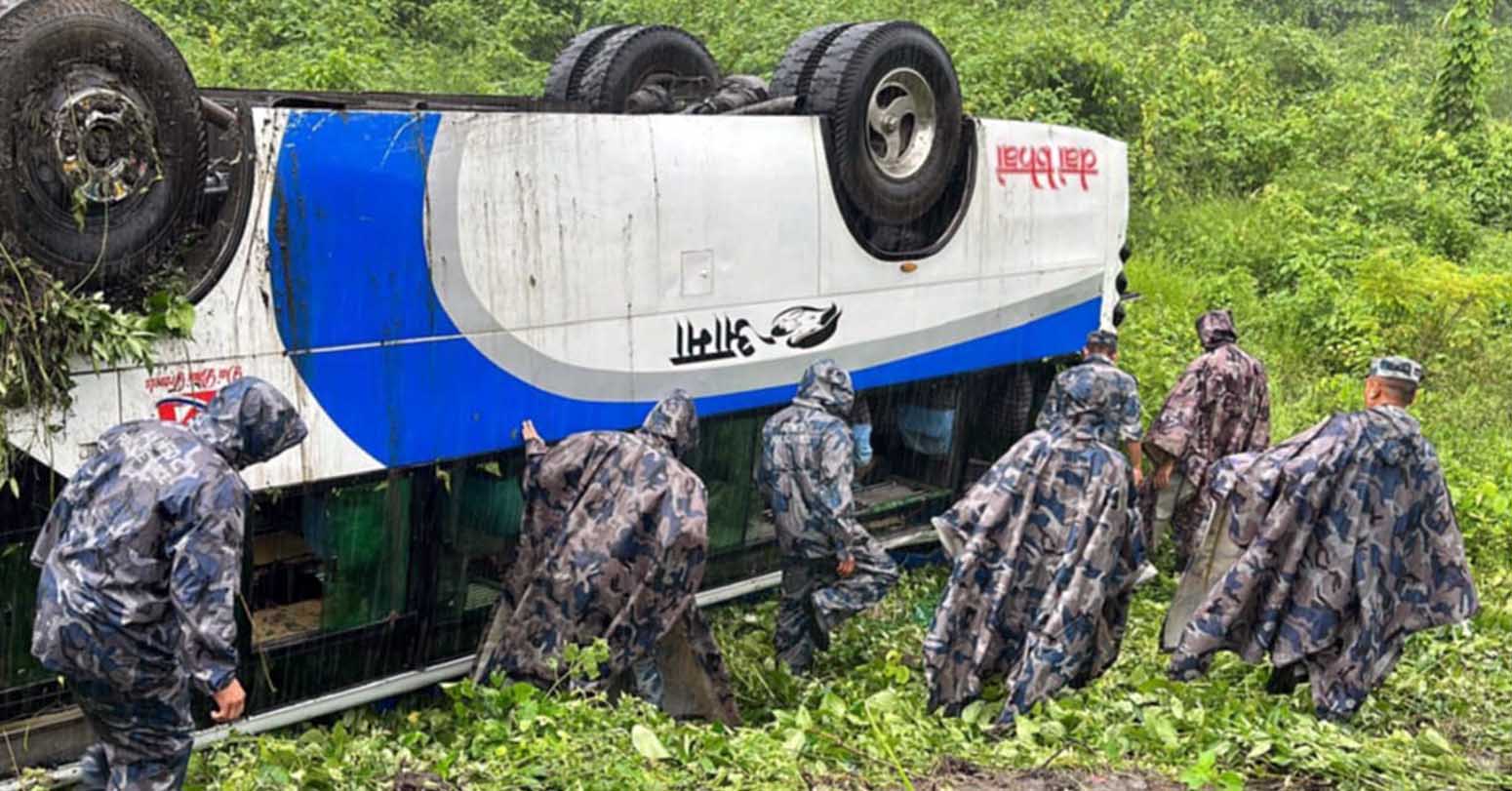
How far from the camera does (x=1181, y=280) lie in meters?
13.6

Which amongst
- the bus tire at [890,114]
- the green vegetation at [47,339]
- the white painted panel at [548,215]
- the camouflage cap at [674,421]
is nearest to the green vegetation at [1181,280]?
the camouflage cap at [674,421]

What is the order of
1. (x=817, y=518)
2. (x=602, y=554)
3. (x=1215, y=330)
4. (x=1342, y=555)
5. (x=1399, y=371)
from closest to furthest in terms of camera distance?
(x=602, y=554)
(x=1399, y=371)
(x=1342, y=555)
(x=817, y=518)
(x=1215, y=330)

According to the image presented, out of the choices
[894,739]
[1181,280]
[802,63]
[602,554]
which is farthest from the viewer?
[1181,280]

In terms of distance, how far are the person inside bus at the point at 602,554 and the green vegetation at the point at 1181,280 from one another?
1.36 feet

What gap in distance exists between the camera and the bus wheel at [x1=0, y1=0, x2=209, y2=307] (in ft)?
13.8

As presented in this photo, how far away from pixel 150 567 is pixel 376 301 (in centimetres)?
141

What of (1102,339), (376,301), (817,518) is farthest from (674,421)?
(1102,339)

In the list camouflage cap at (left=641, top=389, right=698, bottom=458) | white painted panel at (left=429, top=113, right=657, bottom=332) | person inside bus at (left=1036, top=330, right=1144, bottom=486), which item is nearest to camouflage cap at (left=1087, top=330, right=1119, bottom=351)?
person inside bus at (left=1036, top=330, right=1144, bottom=486)

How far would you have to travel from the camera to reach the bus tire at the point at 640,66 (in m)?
7.38

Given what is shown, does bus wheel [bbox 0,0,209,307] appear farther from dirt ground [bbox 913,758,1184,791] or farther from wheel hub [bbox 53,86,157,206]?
dirt ground [bbox 913,758,1184,791]

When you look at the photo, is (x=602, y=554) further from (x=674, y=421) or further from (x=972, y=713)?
(x=972, y=713)

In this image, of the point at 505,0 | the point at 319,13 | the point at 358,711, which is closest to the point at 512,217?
the point at 358,711

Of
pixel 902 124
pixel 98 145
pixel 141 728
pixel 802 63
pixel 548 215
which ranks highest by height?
pixel 802 63

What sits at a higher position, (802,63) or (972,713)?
(802,63)
